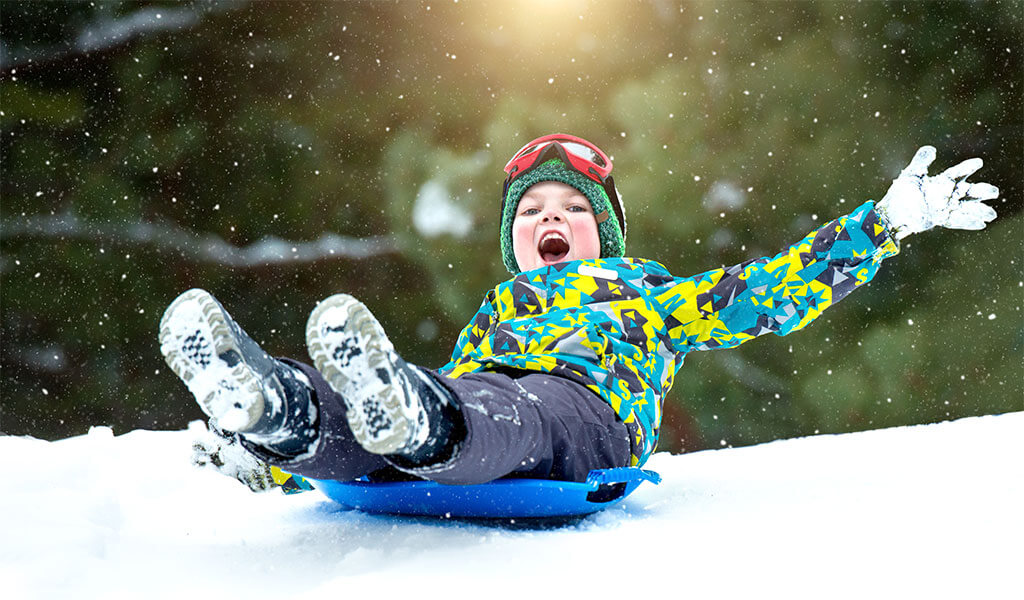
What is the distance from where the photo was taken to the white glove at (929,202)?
1.81 meters

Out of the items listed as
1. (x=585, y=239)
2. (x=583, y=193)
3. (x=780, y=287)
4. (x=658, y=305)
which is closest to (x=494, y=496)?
(x=658, y=305)

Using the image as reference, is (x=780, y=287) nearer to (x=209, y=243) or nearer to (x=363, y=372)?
(x=363, y=372)

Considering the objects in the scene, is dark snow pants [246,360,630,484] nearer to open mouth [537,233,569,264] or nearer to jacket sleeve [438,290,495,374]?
jacket sleeve [438,290,495,374]

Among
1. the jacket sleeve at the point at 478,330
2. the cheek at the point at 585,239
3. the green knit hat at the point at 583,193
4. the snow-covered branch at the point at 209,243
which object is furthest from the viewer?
→ the snow-covered branch at the point at 209,243

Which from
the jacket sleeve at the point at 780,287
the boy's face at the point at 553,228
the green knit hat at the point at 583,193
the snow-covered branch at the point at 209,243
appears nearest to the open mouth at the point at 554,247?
the boy's face at the point at 553,228

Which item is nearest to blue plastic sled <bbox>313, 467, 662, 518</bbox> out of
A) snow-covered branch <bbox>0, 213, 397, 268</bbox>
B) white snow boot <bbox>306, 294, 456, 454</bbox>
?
white snow boot <bbox>306, 294, 456, 454</bbox>

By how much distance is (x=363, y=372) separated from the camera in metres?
1.03

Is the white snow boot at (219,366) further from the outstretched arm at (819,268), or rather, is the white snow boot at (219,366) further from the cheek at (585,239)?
the cheek at (585,239)

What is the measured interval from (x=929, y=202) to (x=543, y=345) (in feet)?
3.04

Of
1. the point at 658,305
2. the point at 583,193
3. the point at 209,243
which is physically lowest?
the point at 658,305

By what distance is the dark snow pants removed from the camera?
1154 mm

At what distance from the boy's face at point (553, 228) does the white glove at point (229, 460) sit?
0.89 m

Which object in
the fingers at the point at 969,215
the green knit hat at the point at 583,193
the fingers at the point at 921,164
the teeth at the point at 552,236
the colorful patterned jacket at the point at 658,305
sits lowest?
the colorful patterned jacket at the point at 658,305

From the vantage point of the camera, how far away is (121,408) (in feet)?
17.9
